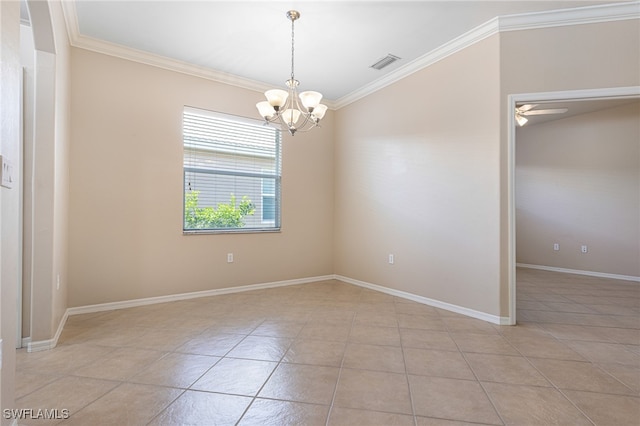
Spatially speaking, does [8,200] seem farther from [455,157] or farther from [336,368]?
[455,157]

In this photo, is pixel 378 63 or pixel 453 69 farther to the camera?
pixel 378 63

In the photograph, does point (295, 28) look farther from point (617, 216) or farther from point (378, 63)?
point (617, 216)

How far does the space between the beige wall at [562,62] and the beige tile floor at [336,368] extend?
28.7 inches

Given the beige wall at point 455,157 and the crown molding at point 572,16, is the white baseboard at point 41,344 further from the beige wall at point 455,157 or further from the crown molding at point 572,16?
the crown molding at point 572,16

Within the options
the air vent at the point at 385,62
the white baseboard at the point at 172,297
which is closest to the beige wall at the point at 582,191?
the air vent at the point at 385,62

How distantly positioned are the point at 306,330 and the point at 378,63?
304 centimetres

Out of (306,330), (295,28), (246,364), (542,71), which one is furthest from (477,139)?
(246,364)

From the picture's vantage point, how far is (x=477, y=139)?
3125 mm

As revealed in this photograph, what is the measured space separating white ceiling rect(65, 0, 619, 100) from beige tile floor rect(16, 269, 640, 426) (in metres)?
2.78

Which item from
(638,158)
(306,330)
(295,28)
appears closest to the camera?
(306,330)

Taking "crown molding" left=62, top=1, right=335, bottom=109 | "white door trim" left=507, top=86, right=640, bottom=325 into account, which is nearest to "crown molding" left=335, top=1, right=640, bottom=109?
"white door trim" left=507, top=86, right=640, bottom=325

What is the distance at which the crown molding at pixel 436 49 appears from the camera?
8.81 feet

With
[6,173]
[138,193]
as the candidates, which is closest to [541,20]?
[6,173]

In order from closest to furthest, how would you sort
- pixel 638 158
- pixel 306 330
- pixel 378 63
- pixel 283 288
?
pixel 306 330
pixel 378 63
pixel 283 288
pixel 638 158
